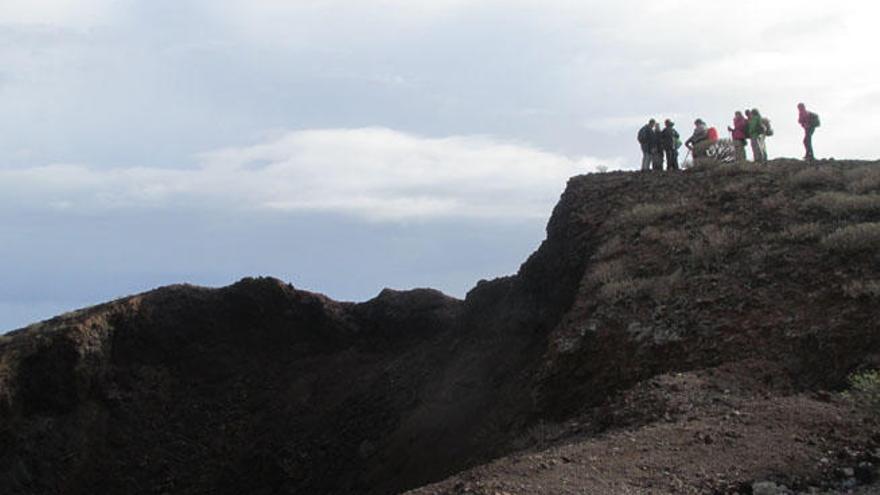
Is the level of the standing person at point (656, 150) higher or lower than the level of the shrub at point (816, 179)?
higher

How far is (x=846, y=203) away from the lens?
766 inches

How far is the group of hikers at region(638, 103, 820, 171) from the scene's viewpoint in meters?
24.5

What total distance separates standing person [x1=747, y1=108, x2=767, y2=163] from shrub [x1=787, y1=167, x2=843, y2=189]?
8.89ft

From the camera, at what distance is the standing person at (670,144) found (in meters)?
25.3

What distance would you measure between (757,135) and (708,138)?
5.29 feet

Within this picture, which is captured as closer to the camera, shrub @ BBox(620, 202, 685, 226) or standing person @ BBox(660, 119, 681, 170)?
shrub @ BBox(620, 202, 685, 226)

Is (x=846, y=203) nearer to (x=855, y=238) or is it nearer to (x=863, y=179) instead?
(x=863, y=179)

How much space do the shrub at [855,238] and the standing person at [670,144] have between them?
25.4 feet

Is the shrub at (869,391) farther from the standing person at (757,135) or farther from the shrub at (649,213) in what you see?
the standing person at (757,135)

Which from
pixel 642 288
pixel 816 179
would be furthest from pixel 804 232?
pixel 816 179

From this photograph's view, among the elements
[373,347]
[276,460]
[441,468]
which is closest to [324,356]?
[373,347]

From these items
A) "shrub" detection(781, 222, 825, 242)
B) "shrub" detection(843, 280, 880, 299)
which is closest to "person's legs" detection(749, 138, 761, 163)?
"shrub" detection(781, 222, 825, 242)

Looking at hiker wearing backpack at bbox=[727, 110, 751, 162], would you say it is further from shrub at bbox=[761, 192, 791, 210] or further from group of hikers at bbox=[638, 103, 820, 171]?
shrub at bbox=[761, 192, 791, 210]

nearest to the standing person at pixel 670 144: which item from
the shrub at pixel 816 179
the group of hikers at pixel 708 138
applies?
the group of hikers at pixel 708 138
